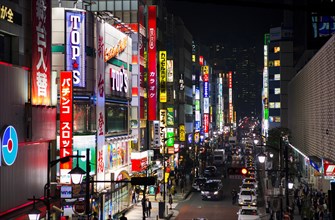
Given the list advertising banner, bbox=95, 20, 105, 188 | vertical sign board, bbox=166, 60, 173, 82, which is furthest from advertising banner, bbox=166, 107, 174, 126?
advertising banner, bbox=95, 20, 105, 188

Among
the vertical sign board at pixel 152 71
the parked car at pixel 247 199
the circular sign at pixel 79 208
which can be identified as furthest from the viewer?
the vertical sign board at pixel 152 71

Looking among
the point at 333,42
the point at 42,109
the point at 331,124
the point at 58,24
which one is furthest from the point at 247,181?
the point at 42,109

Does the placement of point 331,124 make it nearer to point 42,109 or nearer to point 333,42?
point 333,42

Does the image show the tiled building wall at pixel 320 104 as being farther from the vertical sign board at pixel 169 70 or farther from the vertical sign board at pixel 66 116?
the vertical sign board at pixel 66 116

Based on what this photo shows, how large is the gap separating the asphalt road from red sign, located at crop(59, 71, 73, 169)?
17.0 metres

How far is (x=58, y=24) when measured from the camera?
38406 millimetres

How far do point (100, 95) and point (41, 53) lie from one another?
1547cm

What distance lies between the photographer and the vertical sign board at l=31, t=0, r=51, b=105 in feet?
88.5

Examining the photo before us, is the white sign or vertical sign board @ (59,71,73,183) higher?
vertical sign board @ (59,71,73,183)

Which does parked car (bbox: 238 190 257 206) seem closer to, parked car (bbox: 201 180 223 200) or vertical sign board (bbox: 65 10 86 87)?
parked car (bbox: 201 180 223 200)

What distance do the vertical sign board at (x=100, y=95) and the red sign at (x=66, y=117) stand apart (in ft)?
30.8

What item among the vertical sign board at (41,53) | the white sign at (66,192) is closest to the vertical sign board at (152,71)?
the white sign at (66,192)

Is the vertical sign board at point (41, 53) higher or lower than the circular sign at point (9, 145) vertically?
higher

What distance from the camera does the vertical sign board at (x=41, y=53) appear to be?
27.0 m
